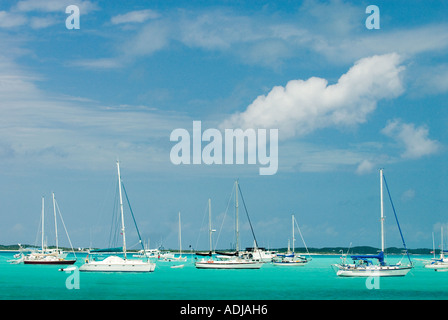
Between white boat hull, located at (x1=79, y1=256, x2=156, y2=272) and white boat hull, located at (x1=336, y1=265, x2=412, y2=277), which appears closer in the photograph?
white boat hull, located at (x1=336, y1=265, x2=412, y2=277)

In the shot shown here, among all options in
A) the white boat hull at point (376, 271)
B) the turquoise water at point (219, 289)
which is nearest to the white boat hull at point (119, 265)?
the turquoise water at point (219, 289)

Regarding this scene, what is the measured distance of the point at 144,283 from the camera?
7206cm

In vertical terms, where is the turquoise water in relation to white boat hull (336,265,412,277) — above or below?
below

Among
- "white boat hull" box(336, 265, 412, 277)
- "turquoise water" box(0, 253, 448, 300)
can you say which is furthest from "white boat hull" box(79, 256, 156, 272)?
"white boat hull" box(336, 265, 412, 277)

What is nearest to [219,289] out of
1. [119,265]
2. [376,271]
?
[119,265]

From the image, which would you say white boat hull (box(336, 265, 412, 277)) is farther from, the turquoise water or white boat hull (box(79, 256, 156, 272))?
white boat hull (box(79, 256, 156, 272))

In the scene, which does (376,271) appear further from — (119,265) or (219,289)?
(119,265)

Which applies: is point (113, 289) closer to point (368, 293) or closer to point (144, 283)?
point (144, 283)

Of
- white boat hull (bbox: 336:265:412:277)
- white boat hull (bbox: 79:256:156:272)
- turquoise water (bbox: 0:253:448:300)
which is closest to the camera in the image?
turquoise water (bbox: 0:253:448:300)

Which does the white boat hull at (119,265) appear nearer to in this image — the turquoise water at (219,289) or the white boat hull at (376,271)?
the turquoise water at (219,289)

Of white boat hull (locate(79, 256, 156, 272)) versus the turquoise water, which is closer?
the turquoise water

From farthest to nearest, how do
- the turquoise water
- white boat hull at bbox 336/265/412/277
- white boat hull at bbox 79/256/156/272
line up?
1. white boat hull at bbox 79/256/156/272
2. white boat hull at bbox 336/265/412/277
3. the turquoise water
